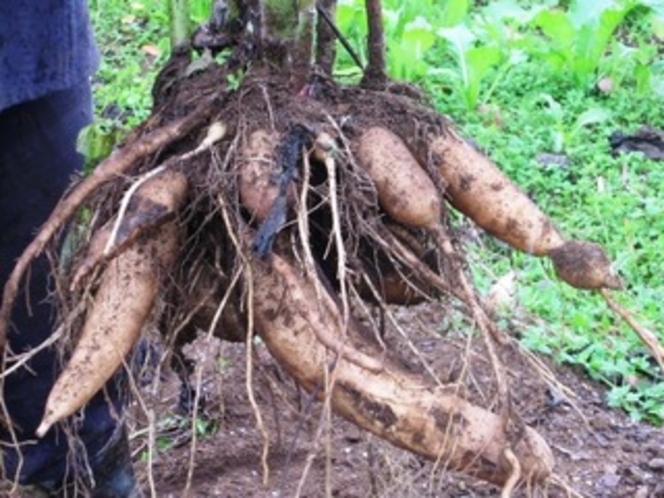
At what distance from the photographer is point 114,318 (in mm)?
1223

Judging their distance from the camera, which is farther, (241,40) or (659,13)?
(659,13)

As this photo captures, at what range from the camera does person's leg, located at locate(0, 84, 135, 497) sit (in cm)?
147

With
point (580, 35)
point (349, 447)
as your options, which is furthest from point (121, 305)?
point (580, 35)

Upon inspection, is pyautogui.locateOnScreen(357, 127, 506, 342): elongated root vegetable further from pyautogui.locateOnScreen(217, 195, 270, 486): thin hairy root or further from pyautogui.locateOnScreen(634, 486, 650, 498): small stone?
pyautogui.locateOnScreen(634, 486, 650, 498): small stone

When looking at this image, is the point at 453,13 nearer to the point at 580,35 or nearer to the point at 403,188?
the point at 580,35

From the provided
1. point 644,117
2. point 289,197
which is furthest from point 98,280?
point 644,117

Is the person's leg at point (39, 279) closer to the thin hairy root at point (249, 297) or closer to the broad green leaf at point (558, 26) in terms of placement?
the thin hairy root at point (249, 297)

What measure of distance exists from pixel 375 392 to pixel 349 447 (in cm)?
67

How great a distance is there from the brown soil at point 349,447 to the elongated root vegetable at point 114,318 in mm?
396

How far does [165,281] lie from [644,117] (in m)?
1.94

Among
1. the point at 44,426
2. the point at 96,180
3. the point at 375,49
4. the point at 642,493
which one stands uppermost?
the point at 375,49

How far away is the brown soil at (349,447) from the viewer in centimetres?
174

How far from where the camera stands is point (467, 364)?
4.00 feet

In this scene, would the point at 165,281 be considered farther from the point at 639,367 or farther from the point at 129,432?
the point at 639,367
